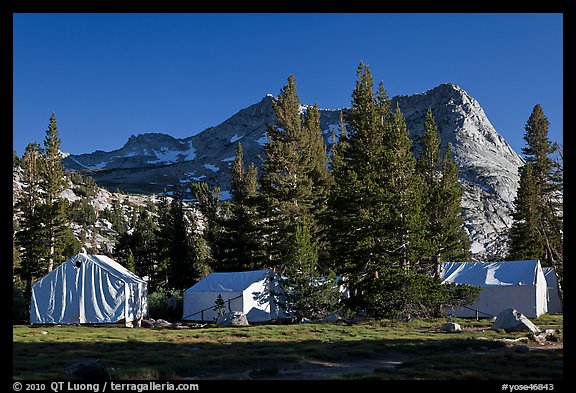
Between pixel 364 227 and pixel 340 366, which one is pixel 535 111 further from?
pixel 340 366

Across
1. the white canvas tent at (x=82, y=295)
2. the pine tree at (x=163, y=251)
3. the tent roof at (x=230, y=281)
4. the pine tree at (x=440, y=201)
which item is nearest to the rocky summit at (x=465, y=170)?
the pine tree at (x=440, y=201)

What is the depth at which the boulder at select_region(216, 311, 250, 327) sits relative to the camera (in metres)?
25.9

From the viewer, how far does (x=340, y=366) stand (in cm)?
1162

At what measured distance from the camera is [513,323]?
2136 centimetres

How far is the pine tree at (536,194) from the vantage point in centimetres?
4438

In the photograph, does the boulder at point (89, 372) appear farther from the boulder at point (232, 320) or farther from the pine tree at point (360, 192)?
the pine tree at point (360, 192)

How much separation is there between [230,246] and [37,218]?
50.4 ft

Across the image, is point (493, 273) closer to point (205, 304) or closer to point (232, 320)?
point (232, 320)

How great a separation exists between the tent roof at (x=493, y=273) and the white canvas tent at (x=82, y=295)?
2152 cm

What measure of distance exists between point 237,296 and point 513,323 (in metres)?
15.4

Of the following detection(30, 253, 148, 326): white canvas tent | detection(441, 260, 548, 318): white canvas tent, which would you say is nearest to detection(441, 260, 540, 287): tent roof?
detection(441, 260, 548, 318): white canvas tent

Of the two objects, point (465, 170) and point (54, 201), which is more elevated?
point (465, 170)

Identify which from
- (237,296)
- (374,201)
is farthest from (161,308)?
(374,201)
